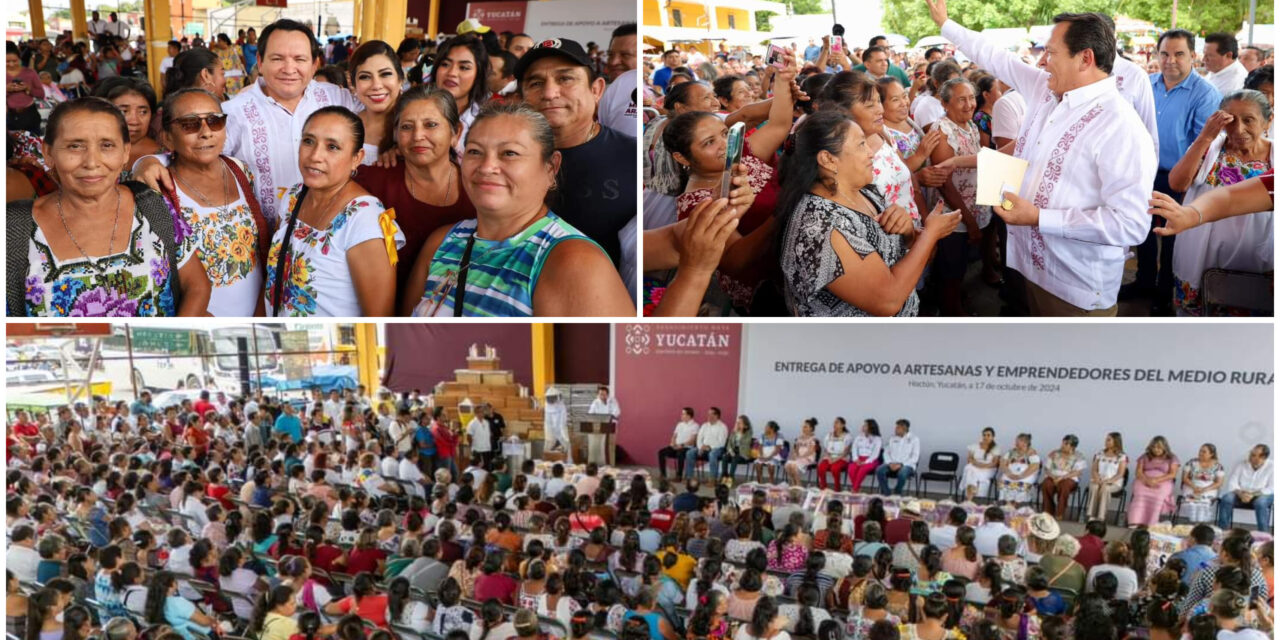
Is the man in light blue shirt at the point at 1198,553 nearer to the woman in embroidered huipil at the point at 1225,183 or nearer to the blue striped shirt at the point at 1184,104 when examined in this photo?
the woman in embroidered huipil at the point at 1225,183

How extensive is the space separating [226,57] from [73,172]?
558mm

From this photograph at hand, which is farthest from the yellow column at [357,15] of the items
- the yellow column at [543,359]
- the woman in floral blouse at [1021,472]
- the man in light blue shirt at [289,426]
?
the yellow column at [543,359]

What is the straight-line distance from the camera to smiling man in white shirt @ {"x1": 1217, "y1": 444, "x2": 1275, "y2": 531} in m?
5.58

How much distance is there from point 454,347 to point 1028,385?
525 centimetres

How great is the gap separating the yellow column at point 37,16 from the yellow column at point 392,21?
1232mm

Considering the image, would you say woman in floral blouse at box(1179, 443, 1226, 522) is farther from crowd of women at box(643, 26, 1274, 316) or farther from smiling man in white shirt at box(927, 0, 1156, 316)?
smiling man in white shirt at box(927, 0, 1156, 316)

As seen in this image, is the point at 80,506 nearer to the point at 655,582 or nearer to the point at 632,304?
the point at 655,582

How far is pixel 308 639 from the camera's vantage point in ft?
13.2

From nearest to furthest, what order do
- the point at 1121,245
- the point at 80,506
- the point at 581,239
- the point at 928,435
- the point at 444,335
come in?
the point at 1121,245 < the point at 581,239 < the point at 80,506 < the point at 928,435 < the point at 444,335

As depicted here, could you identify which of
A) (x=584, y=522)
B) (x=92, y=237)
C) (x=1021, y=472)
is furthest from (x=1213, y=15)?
(x=1021, y=472)

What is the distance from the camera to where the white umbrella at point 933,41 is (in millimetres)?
2852

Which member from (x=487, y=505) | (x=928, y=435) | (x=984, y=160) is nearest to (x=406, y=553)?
(x=487, y=505)

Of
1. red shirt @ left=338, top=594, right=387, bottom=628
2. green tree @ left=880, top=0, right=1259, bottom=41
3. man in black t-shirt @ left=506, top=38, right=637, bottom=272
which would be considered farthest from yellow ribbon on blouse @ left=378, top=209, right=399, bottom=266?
red shirt @ left=338, top=594, right=387, bottom=628

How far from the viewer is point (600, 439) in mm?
8828
